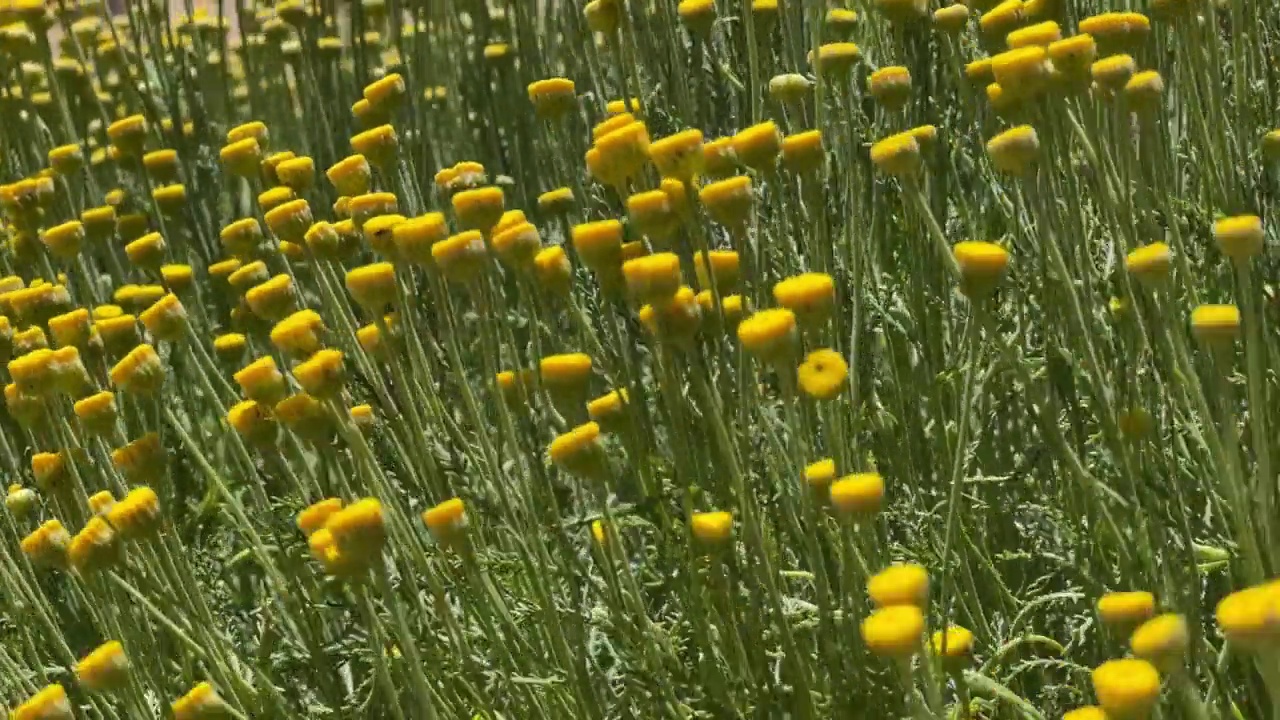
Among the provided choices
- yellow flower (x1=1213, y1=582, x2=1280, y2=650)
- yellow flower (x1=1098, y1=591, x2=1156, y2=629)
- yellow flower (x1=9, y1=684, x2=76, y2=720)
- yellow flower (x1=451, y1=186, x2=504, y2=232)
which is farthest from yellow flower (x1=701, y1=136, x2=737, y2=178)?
yellow flower (x1=9, y1=684, x2=76, y2=720)

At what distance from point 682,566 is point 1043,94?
588 millimetres

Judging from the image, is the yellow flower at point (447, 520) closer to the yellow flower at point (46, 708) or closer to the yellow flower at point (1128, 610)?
the yellow flower at point (46, 708)

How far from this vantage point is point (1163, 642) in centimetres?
96

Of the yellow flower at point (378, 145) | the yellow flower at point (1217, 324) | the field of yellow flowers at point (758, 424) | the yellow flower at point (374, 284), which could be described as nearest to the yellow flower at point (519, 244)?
the field of yellow flowers at point (758, 424)

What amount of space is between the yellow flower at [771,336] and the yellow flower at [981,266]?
0.16 meters

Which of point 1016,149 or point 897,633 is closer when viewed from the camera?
point 897,633

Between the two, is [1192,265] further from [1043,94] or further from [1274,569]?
[1274,569]

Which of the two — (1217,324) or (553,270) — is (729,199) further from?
(1217,324)

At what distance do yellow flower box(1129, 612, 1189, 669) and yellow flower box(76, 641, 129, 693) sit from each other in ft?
3.12

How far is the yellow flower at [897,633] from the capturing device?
96cm

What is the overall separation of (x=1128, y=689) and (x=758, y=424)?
2.27 feet

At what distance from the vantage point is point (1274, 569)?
1208 millimetres

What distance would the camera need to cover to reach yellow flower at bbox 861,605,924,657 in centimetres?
96

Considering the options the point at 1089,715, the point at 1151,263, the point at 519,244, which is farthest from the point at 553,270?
the point at 1089,715
